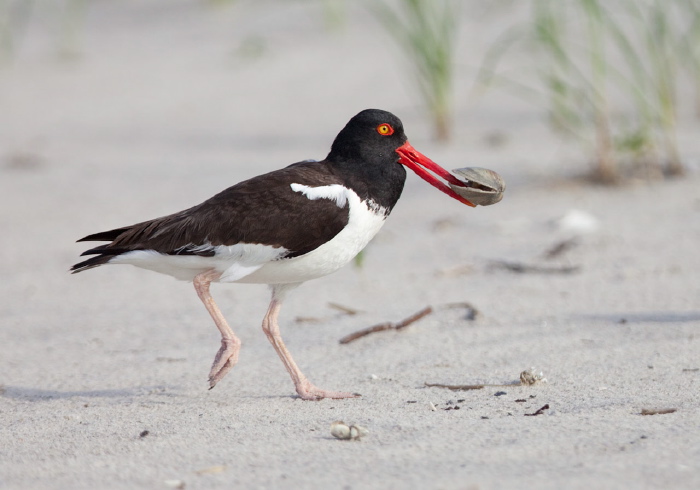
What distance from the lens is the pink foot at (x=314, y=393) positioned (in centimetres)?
427

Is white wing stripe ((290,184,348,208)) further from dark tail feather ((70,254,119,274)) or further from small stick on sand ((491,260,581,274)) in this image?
small stick on sand ((491,260,581,274))

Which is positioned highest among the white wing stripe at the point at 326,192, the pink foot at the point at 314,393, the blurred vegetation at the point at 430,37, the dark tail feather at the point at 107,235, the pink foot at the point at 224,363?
the blurred vegetation at the point at 430,37

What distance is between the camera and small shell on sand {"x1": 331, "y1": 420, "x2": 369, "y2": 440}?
11.6ft

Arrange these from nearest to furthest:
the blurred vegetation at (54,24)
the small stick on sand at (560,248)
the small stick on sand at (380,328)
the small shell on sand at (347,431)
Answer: the small shell on sand at (347,431) < the small stick on sand at (380,328) < the small stick on sand at (560,248) < the blurred vegetation at (54,24)

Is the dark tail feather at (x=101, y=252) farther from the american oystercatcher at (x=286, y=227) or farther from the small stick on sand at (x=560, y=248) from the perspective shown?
the small stick on sand at (x=560, y=248)

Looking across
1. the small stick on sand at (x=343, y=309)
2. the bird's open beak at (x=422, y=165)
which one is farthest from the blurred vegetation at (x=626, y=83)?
the bird's open beak at (x=422, y=165)

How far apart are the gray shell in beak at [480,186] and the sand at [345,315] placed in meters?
0.85

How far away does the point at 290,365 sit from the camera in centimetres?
443

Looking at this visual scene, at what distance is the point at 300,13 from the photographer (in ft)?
48.0

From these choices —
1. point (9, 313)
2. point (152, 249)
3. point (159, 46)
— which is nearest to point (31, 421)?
point (152, 249)

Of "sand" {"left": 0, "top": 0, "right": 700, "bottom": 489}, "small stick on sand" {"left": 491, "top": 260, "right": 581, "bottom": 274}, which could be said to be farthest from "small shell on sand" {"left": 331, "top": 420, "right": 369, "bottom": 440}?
"small stick on sand" {"left": 491, "top": 260, "right": 581, "bottom": 274}

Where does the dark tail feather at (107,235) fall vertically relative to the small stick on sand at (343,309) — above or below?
above

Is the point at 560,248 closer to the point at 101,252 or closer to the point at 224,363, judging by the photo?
the point at 224,363

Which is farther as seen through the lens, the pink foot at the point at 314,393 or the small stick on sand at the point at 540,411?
the pink foot at the point at 314,393
